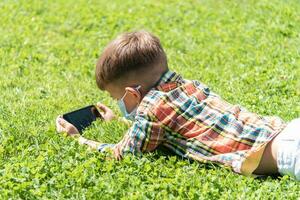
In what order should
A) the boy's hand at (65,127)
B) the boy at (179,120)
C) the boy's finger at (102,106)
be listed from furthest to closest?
the boy's finger at (102,106), the boy's hand at (65,127), the boy at (179,120)

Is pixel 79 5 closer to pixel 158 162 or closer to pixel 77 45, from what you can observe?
pixel 77 45

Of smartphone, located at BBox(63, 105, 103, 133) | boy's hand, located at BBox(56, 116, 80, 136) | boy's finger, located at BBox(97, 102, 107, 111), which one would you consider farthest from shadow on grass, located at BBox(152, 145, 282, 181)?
boy's finger, located at BBox(97, 102, 107, 111)

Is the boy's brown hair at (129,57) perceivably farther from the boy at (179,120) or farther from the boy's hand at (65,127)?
the boy's hand at (65,127)

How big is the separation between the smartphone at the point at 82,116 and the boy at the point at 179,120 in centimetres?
58

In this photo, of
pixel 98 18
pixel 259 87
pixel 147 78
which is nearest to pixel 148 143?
pixel 147 78

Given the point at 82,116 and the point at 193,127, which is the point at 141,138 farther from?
the point at 82,116

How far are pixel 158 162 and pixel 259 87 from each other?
7.23 ft

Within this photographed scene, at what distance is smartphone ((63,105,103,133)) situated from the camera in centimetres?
565

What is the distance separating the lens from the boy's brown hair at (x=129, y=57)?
4953mm

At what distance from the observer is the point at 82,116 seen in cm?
575

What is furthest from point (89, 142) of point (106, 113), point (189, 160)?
point (189, 160)

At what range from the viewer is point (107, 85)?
5.11m

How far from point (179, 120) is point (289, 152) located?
0.80 metres

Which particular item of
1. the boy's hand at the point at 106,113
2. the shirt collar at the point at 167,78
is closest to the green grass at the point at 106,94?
the boy's hand at the point at 106,113
